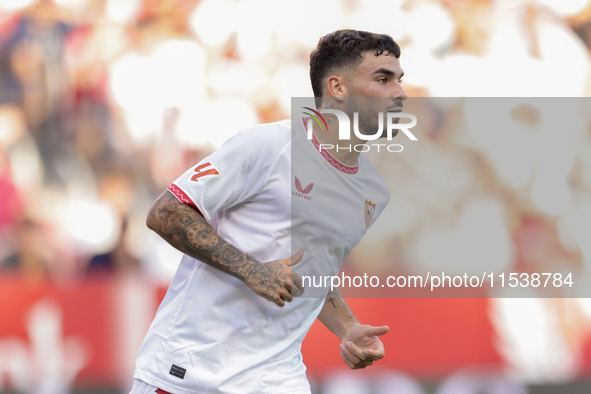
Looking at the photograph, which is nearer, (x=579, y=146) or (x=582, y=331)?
(x=582, y=331)

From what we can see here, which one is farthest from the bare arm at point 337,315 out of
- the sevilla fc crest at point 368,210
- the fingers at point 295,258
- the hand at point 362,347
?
the fingers at point 295,258

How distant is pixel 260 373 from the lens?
242cm

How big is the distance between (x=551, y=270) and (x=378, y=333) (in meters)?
4.25

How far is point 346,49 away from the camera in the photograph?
290cm

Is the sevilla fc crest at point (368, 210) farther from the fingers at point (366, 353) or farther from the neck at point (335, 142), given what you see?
the fingers at point (366, 353)

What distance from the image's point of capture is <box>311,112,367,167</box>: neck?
2.72m

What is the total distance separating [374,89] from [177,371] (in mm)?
1411

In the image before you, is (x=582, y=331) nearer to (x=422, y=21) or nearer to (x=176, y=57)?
(x=422, y=21)

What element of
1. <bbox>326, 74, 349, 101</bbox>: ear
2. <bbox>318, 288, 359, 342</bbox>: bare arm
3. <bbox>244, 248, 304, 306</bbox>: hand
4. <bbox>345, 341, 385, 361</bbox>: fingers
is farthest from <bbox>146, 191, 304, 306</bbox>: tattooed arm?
<bbox>326, 74, 349, 101</bbox>: ear

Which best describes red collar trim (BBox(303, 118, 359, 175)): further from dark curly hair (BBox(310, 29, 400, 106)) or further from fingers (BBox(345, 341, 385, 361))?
fingers (BBox(345, 341, 385, 361))

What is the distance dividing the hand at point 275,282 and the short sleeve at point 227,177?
10.9 inches

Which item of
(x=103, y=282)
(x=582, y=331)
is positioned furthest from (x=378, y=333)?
(x=582, y=331)

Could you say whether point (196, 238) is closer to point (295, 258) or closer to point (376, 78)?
point (295, 258)

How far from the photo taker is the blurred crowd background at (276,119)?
576cm
